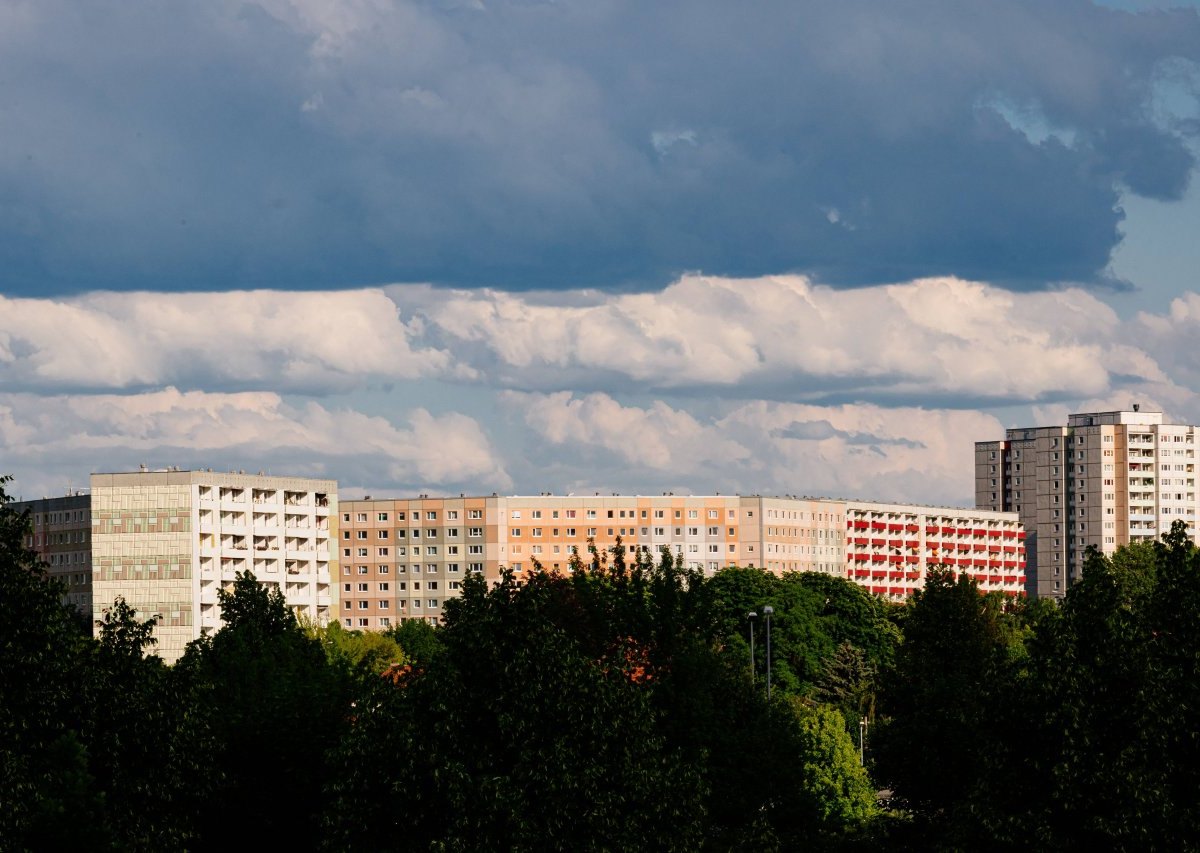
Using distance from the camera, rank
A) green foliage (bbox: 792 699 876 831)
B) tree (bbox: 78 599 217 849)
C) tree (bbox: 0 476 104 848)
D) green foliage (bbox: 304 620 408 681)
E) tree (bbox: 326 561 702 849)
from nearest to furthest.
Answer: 1. tree (bbox: 0 476 104 848)
2. tree (bbox: 326 561 702 849)
3. tree (bbox: 78 599 217 849)
4. green foliage (bbox: 792 699 876 831)
5. green foliage (bbox: 304 620 408 681)

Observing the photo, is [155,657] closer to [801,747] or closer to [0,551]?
[0,551]

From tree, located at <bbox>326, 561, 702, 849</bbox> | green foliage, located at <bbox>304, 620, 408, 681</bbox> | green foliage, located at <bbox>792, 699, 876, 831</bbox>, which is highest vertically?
tree, located at <bbox>326, 561, 702, 849</bbox>

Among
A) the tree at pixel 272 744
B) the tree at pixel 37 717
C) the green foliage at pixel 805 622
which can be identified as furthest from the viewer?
the green foliage at pixel 805 622

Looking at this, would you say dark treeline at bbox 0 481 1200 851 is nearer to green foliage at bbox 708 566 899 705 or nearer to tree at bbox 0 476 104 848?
tree at bbox 0 476 104 848

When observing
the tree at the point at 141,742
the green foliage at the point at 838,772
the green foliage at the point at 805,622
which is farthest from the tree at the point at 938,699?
the green foliage at the point at 805,622

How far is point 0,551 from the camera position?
49.7 meters

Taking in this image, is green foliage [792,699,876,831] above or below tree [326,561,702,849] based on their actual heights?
below

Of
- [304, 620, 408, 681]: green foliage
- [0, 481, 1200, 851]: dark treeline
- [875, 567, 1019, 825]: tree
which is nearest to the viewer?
[0, 481, 1200, 851]: dark treeline

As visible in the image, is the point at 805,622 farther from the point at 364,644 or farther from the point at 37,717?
the point at 37,717

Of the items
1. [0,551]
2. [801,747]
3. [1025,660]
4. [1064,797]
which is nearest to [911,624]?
[801,747]

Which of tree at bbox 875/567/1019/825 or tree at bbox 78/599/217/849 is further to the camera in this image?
tree at bbox 875/567/1019/825

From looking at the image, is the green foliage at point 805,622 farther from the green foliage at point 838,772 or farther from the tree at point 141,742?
the tree at point 141,742

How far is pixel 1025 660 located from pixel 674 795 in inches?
448

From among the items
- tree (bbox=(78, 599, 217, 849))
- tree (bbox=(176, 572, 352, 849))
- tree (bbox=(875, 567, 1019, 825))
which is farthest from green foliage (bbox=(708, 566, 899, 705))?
tree (bbox=(78, 599, 217, 849))
